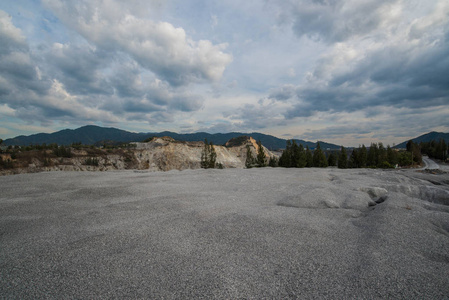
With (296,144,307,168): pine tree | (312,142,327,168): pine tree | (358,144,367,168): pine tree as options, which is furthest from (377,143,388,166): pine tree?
(296,144,307,168): pine tree

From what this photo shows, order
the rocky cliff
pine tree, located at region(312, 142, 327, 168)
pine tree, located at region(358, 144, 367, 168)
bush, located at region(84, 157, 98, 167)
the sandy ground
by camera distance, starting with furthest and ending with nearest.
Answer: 1. pine tree, located at region(312, 142, 327, 168)
2. pine tree, located at region(358, 144, 367, 168)
3. bush, located at region(84, 157, 98, 167)
4. the rocky cliff
5. the sandy ground

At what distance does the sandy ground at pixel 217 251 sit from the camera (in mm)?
2619

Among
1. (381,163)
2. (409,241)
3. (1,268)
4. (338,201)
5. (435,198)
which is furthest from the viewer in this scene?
(381,163)

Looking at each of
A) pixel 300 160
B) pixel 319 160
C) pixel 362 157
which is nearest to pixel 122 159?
pixel 300 160

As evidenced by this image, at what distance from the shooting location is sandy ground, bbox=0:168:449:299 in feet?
8.59

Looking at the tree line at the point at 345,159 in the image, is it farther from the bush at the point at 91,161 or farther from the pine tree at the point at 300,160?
the bush at the point at 91,161

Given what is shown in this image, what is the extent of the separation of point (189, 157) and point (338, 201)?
42340 mm

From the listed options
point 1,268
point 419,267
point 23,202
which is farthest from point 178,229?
point 23,202

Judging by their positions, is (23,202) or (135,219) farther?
(23,202)

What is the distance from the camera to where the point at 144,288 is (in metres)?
2.60

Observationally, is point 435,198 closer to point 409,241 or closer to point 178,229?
point 409,241

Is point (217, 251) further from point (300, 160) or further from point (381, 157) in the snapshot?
point (381, 157)

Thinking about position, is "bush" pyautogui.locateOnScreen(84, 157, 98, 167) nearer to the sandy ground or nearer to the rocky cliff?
the rocky cliff

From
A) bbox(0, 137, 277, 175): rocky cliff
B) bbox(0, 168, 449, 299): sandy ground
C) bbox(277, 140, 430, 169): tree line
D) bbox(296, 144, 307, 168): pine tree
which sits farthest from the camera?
bbox(277, 140, 430, 169): tree line
